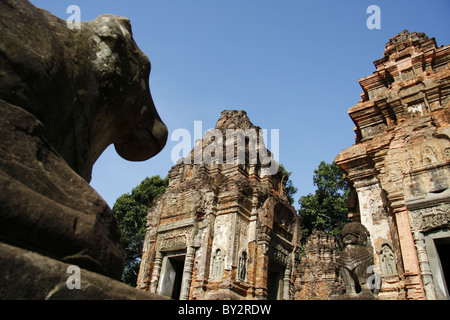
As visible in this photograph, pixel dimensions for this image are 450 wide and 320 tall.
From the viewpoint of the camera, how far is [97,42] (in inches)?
78.3

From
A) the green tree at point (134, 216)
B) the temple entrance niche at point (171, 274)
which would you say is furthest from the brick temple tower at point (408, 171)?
the green tree at point (134, 216)

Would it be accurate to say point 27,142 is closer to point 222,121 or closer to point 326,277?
point 222,121

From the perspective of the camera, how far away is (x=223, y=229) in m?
12.2

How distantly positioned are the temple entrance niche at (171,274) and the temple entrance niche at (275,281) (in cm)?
346

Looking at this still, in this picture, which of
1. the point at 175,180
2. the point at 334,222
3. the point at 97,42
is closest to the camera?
the point at 97,42

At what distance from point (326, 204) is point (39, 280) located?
25.4 meters

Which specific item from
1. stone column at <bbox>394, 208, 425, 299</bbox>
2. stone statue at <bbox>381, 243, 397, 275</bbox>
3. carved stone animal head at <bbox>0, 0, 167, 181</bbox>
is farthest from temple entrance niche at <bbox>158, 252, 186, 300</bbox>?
carved stone animal head at <bbox>0, 0, 167, 181</bbox>

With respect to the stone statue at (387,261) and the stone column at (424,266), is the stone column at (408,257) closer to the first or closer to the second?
the stone column at (424,266)

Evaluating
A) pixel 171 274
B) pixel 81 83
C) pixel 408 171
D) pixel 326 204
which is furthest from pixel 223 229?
pixel 326 204

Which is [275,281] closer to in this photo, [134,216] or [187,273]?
[187,273]

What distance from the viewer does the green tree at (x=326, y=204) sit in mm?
24641

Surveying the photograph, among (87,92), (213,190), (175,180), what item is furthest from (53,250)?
(175,180)

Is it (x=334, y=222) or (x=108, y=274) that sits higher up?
(x=334, y=222)

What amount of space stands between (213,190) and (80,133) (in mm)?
11177
